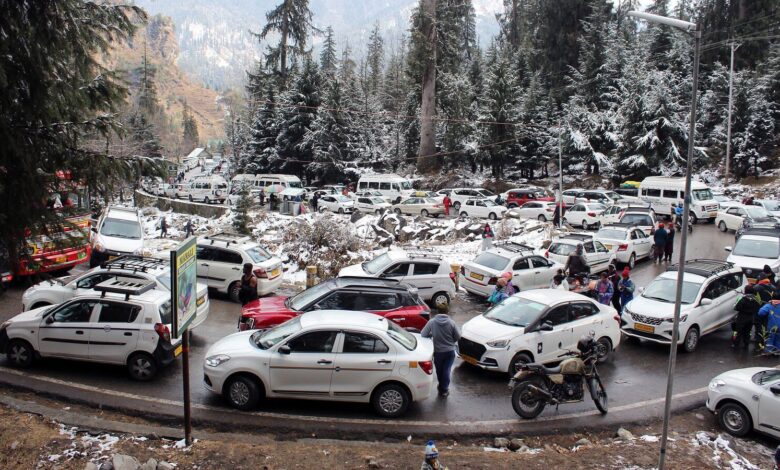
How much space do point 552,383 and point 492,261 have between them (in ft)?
28.4

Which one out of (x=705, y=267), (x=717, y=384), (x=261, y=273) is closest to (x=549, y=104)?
(x=705, y=267)

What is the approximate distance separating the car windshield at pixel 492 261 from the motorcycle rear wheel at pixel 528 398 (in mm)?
8247

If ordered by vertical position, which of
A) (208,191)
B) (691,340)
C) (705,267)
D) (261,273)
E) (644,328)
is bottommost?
(691,340)

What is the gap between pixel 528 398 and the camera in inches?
376

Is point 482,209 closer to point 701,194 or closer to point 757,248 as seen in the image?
point 701,194

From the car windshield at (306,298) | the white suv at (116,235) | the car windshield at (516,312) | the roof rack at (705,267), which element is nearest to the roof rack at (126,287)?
the car windshield at (306,298)

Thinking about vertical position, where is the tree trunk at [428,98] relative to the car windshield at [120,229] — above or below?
above

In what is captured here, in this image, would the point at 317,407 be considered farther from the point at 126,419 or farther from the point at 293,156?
the point at 293,156

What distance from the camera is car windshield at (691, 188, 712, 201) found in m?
32.4

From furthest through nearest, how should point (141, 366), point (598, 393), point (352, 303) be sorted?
point (352, 303), point (141, 366), point (598, 393)

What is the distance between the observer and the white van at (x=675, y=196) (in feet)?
105

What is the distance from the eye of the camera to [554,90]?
2127 inches

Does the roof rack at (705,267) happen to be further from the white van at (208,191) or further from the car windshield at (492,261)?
the white van at (208,191)

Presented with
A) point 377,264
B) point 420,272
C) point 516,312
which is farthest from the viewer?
point 377,264
